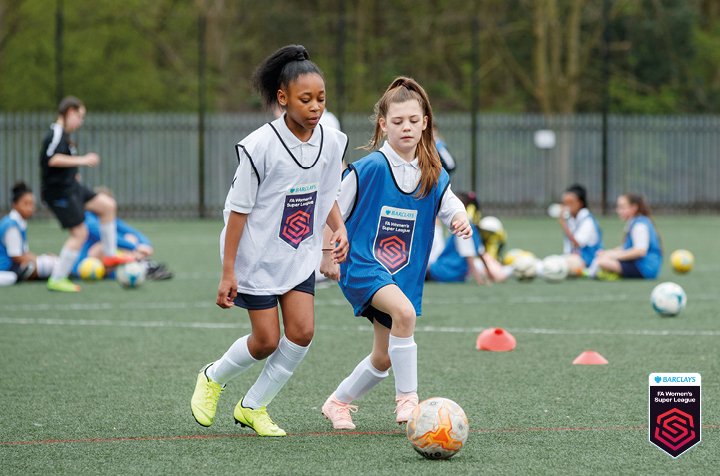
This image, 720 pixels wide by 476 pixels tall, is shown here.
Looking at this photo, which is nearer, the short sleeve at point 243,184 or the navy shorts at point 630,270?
the short sleeve at point 243,184

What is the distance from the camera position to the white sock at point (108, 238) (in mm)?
13648

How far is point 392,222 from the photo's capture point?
5.91 m

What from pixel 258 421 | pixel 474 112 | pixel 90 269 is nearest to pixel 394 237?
pixel 258 421

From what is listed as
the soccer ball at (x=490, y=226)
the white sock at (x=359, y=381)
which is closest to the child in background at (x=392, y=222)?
the white sock at (x=359, y=381)

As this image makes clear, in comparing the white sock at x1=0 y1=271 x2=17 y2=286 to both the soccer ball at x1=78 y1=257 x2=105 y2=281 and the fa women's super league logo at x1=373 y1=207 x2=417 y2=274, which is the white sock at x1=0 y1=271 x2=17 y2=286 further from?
the fa women's super league logo at x1=373 y1=207 x2=417 y2=274

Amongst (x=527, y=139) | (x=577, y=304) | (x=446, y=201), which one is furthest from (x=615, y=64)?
(x=446, y=201)

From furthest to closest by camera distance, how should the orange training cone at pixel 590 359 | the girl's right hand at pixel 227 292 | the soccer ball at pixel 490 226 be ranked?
the soccer ball at pixel 490 226
the orange training cone at pixel 590 359
the girl's right hand at pixel 227 292

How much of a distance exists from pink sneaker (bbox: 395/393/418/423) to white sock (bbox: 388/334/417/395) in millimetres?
24

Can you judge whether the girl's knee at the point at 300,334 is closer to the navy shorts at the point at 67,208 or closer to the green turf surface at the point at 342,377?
the green turf surface at the point at 342,377

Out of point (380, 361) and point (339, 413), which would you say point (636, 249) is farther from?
point (339, 413)

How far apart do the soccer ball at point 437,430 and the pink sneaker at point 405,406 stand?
561 mm

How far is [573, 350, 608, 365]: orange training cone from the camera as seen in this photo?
7.76 meters

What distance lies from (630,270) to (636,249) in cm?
33

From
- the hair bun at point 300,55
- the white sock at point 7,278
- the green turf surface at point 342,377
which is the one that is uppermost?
the hair bun at point 300,55
